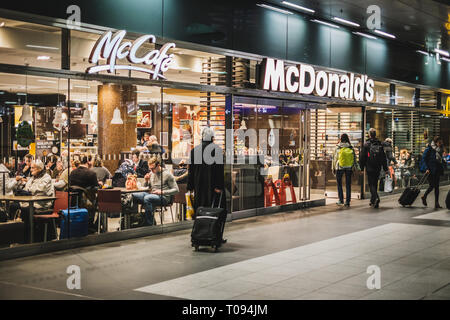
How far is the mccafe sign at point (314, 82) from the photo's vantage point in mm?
14031

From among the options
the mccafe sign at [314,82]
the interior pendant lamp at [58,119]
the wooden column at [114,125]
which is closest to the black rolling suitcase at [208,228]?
the wooden column at [114,125]

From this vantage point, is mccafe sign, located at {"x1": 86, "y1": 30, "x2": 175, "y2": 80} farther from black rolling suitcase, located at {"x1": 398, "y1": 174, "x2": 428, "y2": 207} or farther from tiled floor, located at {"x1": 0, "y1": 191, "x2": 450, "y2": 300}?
black rolling suitcase, located at {"x1": 398, "y1": 174, "x2": 428, "y2": 207}

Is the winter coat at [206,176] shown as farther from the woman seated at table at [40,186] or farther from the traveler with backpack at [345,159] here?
the traveler with backpack at [345,159]

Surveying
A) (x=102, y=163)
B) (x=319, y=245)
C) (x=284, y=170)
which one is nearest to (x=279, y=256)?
(x=319, y=245)

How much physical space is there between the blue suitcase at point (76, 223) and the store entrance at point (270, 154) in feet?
14.0

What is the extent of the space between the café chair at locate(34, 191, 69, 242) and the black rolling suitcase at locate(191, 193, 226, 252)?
2.36m

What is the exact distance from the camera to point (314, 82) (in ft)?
50.8

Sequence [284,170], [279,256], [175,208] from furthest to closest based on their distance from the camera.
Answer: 1. [284,170]
2. [175,208]
3. [279,256]

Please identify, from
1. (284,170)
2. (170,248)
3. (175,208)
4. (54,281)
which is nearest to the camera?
(54,281)

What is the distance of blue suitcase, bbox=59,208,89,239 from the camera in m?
9.83

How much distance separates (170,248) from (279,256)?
1.95 m

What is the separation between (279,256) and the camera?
9.09 meters

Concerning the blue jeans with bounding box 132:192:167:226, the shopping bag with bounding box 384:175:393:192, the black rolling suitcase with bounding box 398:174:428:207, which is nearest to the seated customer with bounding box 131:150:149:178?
the blue jeans with bounding box 132:192:167:226
